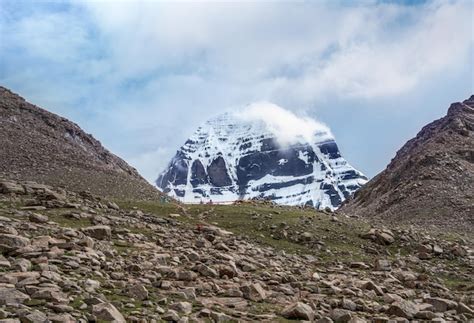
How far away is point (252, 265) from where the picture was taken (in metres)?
17.7

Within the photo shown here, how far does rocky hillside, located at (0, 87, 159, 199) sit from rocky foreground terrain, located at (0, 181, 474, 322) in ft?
70.4

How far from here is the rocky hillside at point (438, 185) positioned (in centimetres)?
5317

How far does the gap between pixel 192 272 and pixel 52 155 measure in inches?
1686

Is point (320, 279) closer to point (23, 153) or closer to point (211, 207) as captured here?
point (211, 207)

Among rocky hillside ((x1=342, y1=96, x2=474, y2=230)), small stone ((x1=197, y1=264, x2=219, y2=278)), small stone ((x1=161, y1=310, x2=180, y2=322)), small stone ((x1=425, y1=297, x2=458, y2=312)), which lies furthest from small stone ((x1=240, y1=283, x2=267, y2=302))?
rocky hillside ((x1=342, y1=96, x2=474, y2=230))

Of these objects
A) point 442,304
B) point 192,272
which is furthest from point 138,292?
point 442,304

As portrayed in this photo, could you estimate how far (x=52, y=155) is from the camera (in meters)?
53.7

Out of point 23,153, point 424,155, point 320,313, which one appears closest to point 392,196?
point 424,155

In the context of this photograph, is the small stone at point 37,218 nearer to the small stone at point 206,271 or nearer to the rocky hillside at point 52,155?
the small stone at point 206,271

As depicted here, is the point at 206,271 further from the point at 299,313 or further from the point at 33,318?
the point at 33,318

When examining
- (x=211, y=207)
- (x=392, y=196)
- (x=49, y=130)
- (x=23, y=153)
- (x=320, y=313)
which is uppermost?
(x=49, y=130)

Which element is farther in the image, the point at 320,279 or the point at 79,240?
the point at 320,279

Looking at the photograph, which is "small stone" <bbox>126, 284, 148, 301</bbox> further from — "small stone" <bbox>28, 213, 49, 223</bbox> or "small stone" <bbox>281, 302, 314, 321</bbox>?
"small stone" <bbox>28, 213, 49, 223</bbox>

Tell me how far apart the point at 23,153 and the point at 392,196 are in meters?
44.6
